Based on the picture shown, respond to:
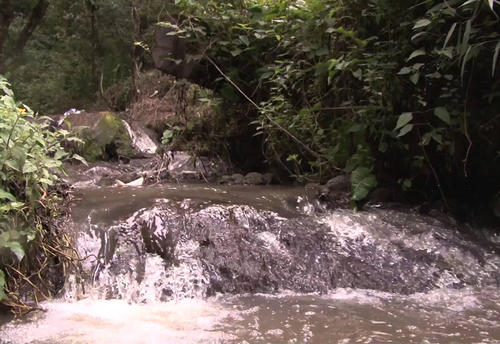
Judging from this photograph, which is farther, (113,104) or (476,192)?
(113,104)

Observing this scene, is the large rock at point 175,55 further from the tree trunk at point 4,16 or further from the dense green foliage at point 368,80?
the tree trunk at point 4,16

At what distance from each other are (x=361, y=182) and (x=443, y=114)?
1008 millimetres

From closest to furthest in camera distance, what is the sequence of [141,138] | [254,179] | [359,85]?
[359,85], [254,179], [141,138]

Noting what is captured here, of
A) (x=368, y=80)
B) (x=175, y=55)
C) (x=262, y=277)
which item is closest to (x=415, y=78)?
(x=368, y=80)

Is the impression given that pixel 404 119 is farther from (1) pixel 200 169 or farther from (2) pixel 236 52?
(1) pixel 200 169

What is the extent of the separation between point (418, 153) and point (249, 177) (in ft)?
7.64

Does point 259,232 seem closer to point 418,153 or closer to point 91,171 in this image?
point 418,153

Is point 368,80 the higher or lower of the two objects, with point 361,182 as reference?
higher

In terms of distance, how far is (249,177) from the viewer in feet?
20.2

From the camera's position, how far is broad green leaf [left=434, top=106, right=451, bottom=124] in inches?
149

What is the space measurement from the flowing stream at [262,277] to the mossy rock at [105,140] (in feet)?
15.1

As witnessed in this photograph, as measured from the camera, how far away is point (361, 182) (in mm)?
4508

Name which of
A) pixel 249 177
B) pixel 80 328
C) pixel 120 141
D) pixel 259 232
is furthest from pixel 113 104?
pixel 80 328

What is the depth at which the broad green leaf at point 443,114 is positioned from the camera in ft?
12.4
